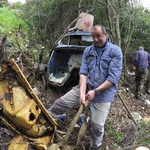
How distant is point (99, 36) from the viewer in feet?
10.4

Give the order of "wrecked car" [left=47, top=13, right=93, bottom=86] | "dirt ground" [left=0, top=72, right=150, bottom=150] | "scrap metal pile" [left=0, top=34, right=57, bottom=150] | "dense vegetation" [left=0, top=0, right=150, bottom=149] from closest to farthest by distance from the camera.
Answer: "scrap metal pile" [left=0, top=34, right=57, bottom=150] < "dirt ground" [left=0, top=72, right=150, bottom=150] < "wrecked car" [left=47, top=13, right=93, bottom=86] < "dense vegetation" [left=0, top=0, right=150, bottom=149]

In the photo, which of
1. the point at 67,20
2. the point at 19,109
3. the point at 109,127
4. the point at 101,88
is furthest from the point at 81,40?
the point at 19,109

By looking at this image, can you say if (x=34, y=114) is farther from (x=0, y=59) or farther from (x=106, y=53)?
(x=106, y=53)

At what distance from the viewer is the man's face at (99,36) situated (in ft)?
10.3

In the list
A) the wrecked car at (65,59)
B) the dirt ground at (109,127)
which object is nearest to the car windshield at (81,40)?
the wrecked car at (65,59)

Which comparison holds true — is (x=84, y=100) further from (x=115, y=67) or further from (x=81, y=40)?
(x=81, y=40)

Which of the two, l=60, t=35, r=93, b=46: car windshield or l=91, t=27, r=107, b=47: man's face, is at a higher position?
l=91, t=27, r=107, b=47: man's face

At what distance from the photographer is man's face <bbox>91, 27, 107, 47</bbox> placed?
3125mm

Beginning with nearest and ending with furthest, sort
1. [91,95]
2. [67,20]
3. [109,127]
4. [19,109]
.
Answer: [19,109]
[91,95]
[109,127]
[67,20]

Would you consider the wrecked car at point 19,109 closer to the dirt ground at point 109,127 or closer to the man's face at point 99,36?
the dirt ground at point 109,127

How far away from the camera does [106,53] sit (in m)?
3.20

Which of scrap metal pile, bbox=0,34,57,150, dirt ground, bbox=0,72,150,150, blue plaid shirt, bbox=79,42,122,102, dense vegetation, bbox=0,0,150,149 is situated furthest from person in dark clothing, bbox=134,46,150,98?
scrap metal pile, bbox=0,34,57,150

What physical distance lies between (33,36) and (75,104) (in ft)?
20.0

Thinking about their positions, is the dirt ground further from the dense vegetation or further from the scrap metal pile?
the dense vegetation
